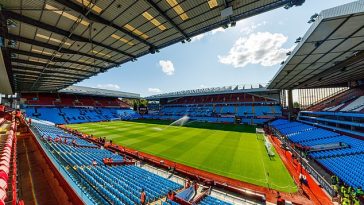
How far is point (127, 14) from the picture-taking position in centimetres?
913

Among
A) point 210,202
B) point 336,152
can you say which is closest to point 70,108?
point 210,202

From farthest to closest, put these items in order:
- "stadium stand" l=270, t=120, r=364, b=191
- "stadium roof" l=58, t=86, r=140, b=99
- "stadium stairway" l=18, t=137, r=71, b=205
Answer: "stadium roof" l=58, t=86, r=140, b=99 → "stadium stand" l=270, t=120, r=364, b=191 → "stadium stairway" l=18, t=137, r=71, b=205

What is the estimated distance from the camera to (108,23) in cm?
980

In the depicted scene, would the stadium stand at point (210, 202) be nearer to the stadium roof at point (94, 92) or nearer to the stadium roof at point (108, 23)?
the stadium roof at point (108, 23)

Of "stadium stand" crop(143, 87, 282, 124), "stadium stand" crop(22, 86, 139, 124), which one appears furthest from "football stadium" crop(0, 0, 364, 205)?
"stadium stand" crop(22, 86, 139, 124)

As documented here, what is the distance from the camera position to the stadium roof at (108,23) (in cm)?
819

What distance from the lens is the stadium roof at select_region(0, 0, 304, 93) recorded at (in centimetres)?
819

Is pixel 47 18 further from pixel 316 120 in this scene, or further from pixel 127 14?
pixel 316 120

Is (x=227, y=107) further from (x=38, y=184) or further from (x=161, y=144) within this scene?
(x=38, y=184)

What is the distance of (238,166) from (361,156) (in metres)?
8.90

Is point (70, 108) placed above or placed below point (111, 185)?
above

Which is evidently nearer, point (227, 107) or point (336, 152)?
point (336, 152)

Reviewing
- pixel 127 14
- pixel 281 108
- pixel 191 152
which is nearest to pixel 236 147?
pixel 191 152

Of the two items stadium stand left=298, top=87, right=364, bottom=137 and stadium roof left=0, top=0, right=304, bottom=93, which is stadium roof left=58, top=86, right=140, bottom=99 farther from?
stadium stand left=298, top=87, right=364, bottom=137
